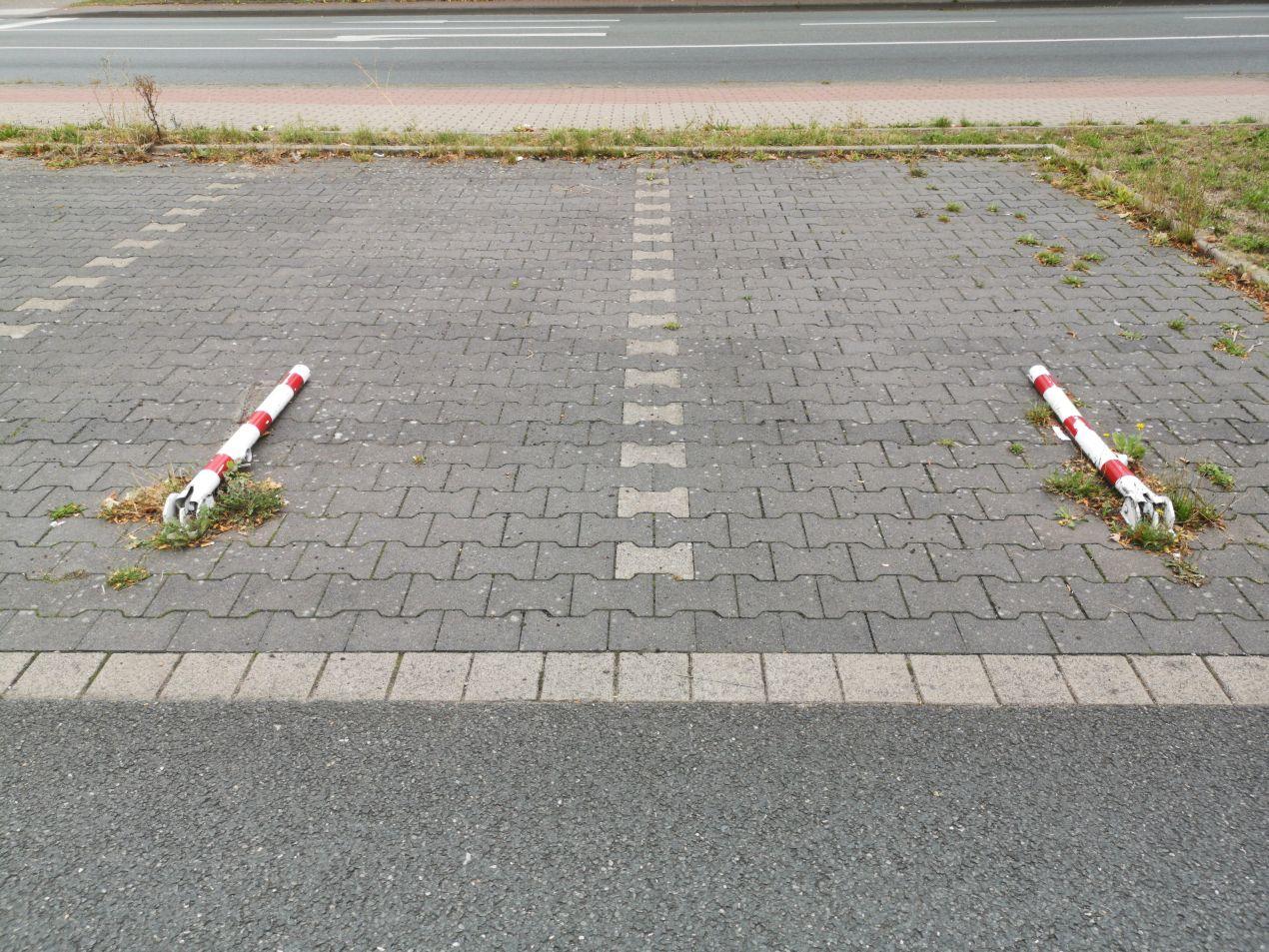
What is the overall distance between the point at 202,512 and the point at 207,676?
3.60 ft

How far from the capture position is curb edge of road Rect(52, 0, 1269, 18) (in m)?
21.3

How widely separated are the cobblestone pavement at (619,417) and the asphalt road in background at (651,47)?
283 inches

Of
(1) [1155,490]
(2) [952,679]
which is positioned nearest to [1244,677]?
(2) [952,679]

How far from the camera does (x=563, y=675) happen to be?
11.8 feet

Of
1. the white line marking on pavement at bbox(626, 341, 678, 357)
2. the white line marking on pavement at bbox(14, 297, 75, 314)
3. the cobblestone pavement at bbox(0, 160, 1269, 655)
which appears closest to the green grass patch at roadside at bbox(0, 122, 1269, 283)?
the cobblestone pavement at bbox(0, 160, 1269, 655)

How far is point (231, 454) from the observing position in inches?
189

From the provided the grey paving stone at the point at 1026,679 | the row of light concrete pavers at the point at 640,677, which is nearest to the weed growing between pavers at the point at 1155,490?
the row of light concrete pavers at the point at 640,677

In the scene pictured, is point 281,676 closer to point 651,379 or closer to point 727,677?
point 727,677

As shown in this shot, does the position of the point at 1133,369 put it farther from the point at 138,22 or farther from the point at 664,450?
the point at 138,22

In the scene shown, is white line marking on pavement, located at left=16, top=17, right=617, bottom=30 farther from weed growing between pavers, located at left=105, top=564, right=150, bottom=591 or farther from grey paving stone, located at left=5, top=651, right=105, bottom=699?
grey paving stone, located at left=5, top=651, right=105, bottom=699

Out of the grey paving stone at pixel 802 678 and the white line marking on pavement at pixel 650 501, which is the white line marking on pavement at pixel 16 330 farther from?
the grey paving stone at pixel 802 678

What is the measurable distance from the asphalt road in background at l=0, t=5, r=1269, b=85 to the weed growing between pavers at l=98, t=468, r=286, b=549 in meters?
11.6

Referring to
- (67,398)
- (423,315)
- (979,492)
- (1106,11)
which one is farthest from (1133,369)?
(1106,11)

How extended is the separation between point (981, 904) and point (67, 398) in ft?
18.3
